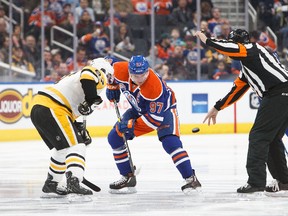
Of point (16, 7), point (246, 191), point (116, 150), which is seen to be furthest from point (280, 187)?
point (16, 7)

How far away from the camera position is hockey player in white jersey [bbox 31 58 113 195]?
6613 millimetres

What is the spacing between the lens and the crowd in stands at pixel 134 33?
1398 cm

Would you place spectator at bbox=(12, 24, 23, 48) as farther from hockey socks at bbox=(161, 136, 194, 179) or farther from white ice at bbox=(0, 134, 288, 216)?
hockey socks at bbox=(161, 136, 194, 179)

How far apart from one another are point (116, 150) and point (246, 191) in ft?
3.95

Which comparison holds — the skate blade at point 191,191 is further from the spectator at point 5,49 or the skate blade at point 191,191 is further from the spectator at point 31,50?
the spectator at point 31,50

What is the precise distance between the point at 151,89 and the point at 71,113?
0.68m

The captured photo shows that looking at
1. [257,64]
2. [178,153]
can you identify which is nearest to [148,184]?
[178,153]

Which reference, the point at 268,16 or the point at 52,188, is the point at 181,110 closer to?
the point at 268,16

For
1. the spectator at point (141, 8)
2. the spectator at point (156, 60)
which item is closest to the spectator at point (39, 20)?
the spectator at point (141, 8)

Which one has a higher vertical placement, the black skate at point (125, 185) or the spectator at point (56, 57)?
the black skate at point (125, 185)

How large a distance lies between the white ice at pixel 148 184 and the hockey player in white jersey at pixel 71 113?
0.31 meters

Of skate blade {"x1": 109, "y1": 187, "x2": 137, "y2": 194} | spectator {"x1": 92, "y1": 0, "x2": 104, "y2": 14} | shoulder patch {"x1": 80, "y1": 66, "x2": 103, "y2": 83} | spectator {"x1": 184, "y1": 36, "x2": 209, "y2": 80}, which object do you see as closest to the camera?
shoulder patch {"x1": 80, "y1": 66, "x2": 103, "y2": 83}

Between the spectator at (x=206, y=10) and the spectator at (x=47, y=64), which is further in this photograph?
the spectator at (x=206, y=10)

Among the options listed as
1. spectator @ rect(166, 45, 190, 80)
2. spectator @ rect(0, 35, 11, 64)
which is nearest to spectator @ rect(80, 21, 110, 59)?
spectator @ rect(166, 45, 190, 80)
